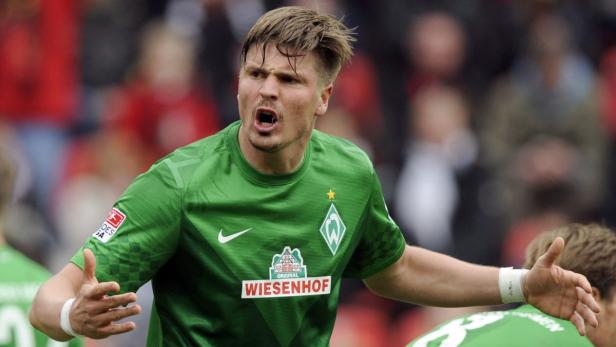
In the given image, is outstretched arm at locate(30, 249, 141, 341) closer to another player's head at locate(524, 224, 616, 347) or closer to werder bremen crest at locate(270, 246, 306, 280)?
werder bremen crest at locate(270, 246, 306, 280)

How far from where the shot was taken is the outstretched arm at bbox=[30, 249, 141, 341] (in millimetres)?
4594

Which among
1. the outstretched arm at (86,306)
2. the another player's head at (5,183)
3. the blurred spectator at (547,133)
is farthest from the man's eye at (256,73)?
the blurred spectator at (547,133)

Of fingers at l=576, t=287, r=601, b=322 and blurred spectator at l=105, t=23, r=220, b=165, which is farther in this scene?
blurred spectator at l=105, t=23, r=220, b=165

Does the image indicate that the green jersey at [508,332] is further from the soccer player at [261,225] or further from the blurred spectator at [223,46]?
the blurred spectator at [223,46]

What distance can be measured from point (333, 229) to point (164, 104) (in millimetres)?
6108

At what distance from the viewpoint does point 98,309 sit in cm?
461

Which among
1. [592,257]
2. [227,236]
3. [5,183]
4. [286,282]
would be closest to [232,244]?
[227,236]

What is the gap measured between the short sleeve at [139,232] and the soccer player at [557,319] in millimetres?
1037

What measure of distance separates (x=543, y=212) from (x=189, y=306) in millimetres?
6075

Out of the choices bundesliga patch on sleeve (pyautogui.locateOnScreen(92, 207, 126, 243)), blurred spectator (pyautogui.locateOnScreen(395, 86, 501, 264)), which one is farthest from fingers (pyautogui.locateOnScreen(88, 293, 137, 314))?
blurred spectator (pyautogui.locateOnScreen(395, 86, 501, 264))

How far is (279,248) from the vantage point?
5.41 metres

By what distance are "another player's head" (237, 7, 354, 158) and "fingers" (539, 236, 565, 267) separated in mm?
1027

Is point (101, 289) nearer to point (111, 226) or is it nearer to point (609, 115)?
point (111, 226)

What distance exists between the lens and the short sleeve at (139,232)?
5051 millimetres
